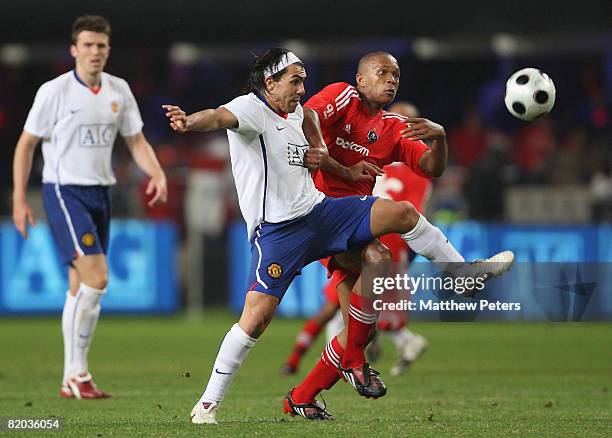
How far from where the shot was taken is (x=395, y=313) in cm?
1092

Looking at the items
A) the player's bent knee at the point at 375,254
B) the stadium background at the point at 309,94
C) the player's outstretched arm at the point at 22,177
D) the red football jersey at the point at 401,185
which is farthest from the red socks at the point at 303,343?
the stadium background at the point at 309,94

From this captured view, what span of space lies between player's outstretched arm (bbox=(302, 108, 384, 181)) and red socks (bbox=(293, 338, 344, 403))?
3.22ft

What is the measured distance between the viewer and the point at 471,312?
7484mm

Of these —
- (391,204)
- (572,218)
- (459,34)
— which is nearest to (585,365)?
(391,204)

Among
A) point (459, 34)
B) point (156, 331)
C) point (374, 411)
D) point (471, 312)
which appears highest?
point (459, 34)

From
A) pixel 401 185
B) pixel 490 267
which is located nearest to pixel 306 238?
pixel 490 267

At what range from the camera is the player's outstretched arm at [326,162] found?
7379mm

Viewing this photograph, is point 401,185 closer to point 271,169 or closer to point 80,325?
point 80,325

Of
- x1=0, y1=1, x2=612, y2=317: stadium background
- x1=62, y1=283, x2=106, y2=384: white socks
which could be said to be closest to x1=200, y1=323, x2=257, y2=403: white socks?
x1=62, y1=283, x2=106, y2=384: white socks

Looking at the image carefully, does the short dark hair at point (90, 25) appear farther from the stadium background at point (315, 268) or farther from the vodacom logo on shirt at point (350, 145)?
the stadium background at point (315, 268)

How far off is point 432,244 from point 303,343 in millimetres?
3806

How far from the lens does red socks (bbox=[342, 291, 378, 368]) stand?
7359mm

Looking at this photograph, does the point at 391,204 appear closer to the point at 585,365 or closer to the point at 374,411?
the point at 374,411

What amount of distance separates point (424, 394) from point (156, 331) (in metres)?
6.59
